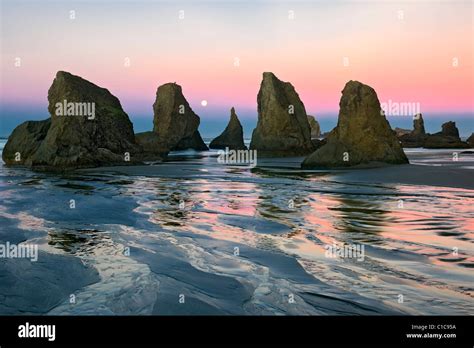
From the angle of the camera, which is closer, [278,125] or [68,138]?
[68,138]

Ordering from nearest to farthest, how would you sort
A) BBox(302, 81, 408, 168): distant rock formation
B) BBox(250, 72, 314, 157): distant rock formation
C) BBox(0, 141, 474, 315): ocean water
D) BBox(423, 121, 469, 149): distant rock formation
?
1. BBox(0, 141, 474, 315): ocean water
2. BBox(302, 81, 408, 168): distant rock formation
3. BBox(250, 72, 314, 157): distant rock formation
4. BBox(423, 121, 469, 149): distant rock formation

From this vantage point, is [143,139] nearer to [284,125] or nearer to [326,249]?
[284,125]

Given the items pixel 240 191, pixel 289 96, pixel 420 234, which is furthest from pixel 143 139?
pixel 420 234

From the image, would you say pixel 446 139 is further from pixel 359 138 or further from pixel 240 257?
pixel 240 257

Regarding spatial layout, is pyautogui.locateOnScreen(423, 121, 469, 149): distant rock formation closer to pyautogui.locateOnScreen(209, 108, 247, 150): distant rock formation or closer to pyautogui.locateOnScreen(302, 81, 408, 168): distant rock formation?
pyautogui.locateOnScreen(209, 108, 247, 150): distant rock formation

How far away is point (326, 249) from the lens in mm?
9094

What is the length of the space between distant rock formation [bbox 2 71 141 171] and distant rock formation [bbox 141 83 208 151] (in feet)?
166

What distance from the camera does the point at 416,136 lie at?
108500mm

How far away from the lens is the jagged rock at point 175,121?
10100cm

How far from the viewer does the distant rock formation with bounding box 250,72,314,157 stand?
220 ft

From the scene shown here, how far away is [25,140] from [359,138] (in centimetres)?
3128

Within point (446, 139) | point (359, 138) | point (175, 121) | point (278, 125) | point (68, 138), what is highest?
point (175, 121)

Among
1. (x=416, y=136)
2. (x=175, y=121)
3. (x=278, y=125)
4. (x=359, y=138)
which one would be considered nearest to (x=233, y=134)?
(x=175, y=121)

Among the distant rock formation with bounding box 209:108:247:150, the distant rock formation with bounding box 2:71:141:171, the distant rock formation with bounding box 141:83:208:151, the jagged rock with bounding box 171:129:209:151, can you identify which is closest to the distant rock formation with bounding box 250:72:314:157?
the distant rock formation with bounding box 2:71:141:171
